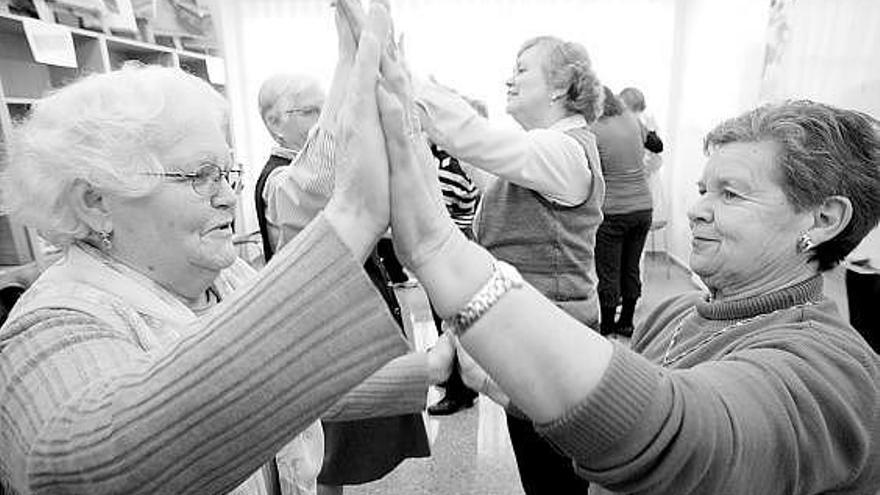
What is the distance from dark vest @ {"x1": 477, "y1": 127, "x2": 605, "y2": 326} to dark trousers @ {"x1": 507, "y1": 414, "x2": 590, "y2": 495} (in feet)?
1.23

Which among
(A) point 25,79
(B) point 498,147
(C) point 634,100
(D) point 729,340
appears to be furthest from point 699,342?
(C) point 634,100

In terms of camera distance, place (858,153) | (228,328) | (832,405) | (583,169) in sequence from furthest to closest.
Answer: (583,169), (858,153), (832,405), (228,328)

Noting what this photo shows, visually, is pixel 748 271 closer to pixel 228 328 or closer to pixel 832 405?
pixel 832 405

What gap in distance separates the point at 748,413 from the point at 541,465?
3.74 feet

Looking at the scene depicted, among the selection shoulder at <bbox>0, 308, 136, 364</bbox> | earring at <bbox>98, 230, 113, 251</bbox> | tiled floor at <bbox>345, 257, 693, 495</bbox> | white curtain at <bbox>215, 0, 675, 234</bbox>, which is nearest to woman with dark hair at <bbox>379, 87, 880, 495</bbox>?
shoulder at <bbox>0, 308, 136, 364</bbox>

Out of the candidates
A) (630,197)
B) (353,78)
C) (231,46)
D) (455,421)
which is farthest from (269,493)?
(231,46)

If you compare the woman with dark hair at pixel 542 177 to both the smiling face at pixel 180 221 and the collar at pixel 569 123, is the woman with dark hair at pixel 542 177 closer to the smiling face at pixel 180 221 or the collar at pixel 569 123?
the collar at pixel 569 123

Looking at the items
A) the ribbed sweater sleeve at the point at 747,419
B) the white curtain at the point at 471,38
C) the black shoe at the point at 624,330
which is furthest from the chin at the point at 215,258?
the white curtain at the point at 471,38

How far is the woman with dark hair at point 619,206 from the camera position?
343cm

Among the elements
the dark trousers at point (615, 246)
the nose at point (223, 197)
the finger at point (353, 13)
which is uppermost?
the finger at point (353, 13)

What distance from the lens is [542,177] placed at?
1.54 meters

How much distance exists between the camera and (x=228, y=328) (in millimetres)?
558

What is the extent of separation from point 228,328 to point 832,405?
0.72 meters

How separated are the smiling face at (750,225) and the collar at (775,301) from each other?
0.05ft
